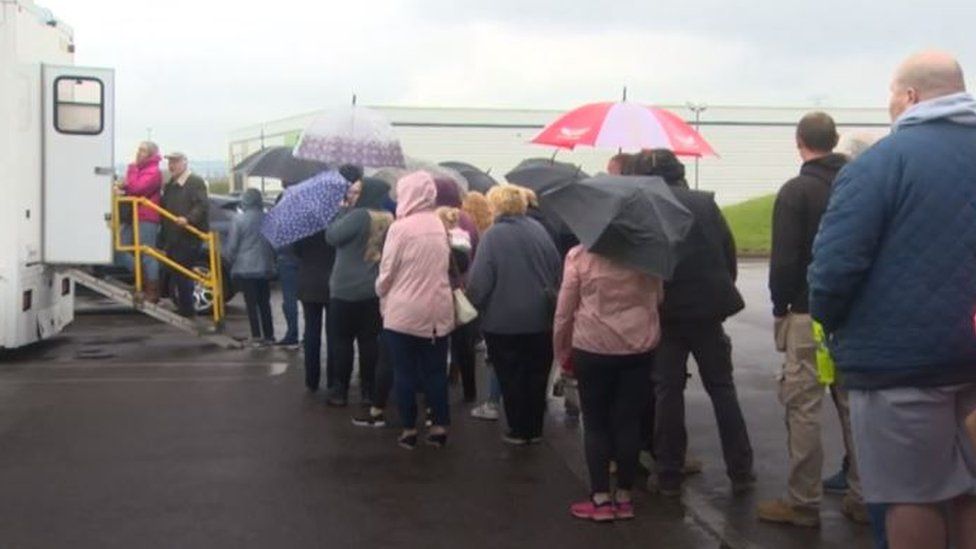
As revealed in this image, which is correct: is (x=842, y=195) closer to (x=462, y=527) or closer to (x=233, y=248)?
(x=462, y=527)

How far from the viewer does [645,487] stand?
25.5 feet

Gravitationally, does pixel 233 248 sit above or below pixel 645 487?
above

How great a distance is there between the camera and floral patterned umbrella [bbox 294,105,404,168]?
12.0 metres

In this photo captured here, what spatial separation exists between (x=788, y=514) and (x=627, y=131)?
136 inches

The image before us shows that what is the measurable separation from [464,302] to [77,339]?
764 cm

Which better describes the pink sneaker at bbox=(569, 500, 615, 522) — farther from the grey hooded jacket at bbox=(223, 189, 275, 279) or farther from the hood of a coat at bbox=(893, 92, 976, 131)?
the grey hooded jacket at bbox=(223, 189, 275, 279)

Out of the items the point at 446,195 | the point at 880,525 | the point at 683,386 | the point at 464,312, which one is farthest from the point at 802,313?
the point at 446,195

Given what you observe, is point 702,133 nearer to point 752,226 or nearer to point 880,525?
point 752,226

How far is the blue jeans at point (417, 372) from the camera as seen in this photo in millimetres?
8688

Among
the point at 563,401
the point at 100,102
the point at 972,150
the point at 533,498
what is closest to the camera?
the point at 972,150

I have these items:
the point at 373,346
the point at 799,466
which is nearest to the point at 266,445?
the point at 373,346

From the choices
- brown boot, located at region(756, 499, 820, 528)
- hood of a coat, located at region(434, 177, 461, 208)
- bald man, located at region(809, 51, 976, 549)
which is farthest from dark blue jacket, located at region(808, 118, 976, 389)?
hood of a coat, located at region(434, 177, 461, 208)

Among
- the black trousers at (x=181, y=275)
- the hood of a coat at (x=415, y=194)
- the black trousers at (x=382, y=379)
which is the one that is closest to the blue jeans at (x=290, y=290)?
the black trousers at (x=181, y=275)

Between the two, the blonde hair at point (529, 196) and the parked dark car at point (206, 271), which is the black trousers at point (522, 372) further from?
the parked dark car at point (206, 271)
